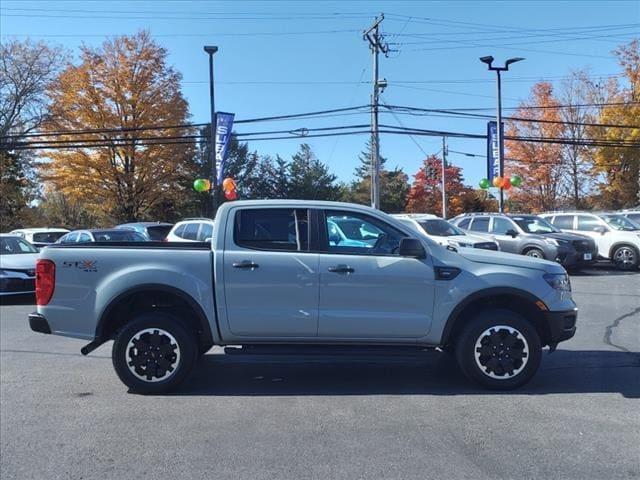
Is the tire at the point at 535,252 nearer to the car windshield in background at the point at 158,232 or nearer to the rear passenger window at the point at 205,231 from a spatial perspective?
the rear passenger window at the point at 205,231

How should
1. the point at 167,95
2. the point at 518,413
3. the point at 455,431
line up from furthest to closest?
the point at 167,95 < the point at 518,413 < the point at 455,431

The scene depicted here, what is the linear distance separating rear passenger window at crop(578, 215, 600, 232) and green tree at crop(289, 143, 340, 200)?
40.8m

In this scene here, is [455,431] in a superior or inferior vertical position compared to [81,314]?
inferior

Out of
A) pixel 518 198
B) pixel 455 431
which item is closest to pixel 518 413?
pixel 455 431

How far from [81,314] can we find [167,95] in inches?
1299

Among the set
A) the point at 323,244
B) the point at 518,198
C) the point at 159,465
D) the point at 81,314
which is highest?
the point at 518,198

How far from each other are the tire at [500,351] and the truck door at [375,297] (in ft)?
1.56

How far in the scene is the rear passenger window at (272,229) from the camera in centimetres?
566

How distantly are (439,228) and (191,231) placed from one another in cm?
704

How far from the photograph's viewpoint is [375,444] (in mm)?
4324

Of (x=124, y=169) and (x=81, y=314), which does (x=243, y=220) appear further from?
(x=124, y=169)

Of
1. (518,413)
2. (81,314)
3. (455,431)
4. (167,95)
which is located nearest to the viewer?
(455,431)

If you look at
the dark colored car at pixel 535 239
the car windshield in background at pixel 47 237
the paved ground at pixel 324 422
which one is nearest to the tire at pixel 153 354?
the paved ground at pixel 324 422

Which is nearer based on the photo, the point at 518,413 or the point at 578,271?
the point at 518,413
